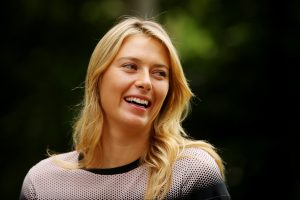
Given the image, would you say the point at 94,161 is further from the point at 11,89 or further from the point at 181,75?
the point at 11,89

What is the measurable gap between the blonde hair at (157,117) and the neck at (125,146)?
45mm

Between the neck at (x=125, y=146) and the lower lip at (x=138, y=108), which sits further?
the neck at (x=125, y=146)

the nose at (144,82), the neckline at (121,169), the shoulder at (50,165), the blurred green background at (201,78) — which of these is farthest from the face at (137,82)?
the blurred green background at (201,78)

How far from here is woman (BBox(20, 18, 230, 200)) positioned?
148 inches

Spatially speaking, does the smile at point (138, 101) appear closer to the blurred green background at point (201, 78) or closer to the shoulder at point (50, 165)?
the shoulder at point (50, 165)

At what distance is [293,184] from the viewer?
8383 mm

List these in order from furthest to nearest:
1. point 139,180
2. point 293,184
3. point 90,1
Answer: point 90,1, point 293,184, point 139,180

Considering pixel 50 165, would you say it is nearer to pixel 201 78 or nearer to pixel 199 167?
pixel 199 167

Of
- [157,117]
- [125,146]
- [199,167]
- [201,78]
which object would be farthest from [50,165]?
[201,78]

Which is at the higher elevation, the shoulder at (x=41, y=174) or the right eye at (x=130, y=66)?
the right eye at (x=130, y=66)

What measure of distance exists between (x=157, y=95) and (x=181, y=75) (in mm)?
196

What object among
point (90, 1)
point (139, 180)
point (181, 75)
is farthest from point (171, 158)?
point (90, 1)

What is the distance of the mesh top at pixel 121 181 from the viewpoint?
370cm

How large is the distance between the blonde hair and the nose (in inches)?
7.3
